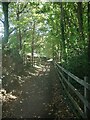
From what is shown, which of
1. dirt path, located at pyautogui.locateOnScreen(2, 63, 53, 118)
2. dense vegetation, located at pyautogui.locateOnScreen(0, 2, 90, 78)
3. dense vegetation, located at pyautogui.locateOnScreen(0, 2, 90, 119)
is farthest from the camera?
dense vegetation, located at pyautogui.locateOnScreen(0, 2, 90, 78)

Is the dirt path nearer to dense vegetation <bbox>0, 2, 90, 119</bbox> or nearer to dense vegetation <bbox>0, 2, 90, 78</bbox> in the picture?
dense vegetation <bbox>0, 2, 90, 119</bbox>

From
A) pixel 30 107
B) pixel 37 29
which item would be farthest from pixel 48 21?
pixel 30 107

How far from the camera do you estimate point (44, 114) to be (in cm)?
823

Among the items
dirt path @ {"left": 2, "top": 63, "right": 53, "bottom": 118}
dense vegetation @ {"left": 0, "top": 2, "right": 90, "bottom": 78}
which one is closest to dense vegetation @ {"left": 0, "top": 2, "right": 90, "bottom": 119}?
dense vegetation @ {"left": 0, "top": 2, "right": 90, "bottom": 78}

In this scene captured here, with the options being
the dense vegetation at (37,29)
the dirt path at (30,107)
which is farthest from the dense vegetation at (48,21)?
the dirt path at (30,107)

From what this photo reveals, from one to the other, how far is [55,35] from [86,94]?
82.3 feet

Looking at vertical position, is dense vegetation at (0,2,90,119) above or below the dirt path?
above

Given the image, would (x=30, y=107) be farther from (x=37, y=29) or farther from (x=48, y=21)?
(x=37, y=29)

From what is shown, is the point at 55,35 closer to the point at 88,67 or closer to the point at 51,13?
the point at 51,13

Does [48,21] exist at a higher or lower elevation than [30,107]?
higher

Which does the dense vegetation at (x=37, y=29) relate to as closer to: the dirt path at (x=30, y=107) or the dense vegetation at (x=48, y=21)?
the dense vegetation at (x=48, y=21)

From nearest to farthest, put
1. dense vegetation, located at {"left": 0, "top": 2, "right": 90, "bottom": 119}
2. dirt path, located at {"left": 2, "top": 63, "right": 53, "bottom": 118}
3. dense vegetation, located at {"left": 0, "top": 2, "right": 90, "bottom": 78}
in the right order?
dirt path, located at {"left": 2, "top": 63, "right": 53, "bottom": 118} < dense vegetation, located at {"left": 0, "top": 2, "right": 90, "bottom": 119} < dense vegetation, located at {"left": 0, "top": 2, "right": 90, "bottom": 78}

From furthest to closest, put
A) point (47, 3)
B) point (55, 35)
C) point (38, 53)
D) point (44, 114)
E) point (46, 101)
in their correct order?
point (38, 53), point (55, 35), point (47, 3), point (46, 101), point (44, 114)

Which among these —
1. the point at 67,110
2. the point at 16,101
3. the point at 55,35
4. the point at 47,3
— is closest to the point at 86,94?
the point at 67,110
